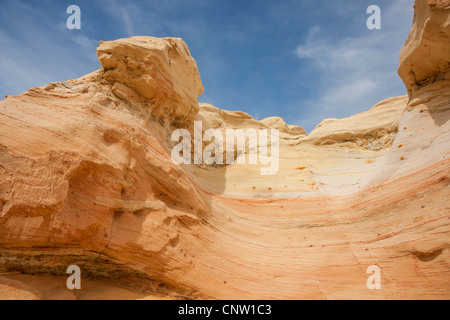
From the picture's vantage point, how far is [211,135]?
1026cm

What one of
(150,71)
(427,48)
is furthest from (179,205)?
(427,48)

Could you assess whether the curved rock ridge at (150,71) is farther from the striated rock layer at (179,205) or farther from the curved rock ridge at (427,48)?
the curved rock ridge at (427,48)

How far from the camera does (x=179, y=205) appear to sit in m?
5.64

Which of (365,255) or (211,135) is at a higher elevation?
(211,135)

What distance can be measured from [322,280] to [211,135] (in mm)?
6703

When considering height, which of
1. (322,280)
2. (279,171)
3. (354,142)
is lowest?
(322,280)

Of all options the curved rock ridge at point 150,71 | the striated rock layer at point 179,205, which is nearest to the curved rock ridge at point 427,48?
the striated rock layer at point 179,205

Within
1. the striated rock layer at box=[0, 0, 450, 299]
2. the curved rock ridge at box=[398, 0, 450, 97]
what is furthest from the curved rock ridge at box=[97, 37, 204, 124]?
the curved rock ridge at box=[398, 0, 450, 97]

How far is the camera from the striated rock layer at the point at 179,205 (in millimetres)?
3871

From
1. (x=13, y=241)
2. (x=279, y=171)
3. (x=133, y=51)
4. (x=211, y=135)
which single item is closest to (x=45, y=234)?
(x=13, y=241)

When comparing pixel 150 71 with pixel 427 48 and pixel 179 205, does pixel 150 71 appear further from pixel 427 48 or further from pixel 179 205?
pixel 427 48

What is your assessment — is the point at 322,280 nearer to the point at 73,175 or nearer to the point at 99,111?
the point at 73,175

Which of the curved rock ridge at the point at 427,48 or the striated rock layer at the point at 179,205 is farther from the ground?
the curved rock ridge at the point at 427,48

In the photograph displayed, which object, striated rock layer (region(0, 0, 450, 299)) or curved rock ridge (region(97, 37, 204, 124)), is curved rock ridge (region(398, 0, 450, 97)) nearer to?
striated rock layer (region(0, 0, 450, 299))
